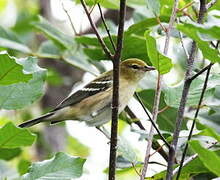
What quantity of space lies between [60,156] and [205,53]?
59 cm

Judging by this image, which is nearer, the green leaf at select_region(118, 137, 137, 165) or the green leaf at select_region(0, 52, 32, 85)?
the green leaf at select_region(0, 52, 32, 85)

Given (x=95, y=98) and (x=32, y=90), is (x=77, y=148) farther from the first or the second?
(x=32, y=90)

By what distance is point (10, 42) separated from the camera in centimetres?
324

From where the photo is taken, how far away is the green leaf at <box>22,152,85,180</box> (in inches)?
70.2

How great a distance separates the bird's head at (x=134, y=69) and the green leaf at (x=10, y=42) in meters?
0.65

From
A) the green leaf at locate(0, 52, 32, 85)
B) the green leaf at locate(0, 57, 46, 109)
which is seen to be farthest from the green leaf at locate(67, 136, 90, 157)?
the green leaf at locate(0, 52, 32, 85)

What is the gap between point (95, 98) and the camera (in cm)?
376

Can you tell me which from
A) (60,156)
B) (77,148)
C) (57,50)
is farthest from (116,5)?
(77,148)

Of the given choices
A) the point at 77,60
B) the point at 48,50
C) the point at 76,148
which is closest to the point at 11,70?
the point at 77,60

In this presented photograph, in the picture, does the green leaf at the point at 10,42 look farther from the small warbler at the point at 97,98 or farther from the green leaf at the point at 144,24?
the green leaf at the point at 144,24

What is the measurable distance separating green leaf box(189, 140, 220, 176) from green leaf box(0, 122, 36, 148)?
1.90 ft

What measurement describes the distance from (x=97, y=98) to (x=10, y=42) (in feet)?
2.57

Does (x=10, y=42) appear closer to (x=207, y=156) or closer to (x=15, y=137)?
(x=15, y=137)

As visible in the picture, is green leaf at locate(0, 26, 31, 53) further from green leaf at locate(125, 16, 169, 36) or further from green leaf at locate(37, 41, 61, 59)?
green leaf at locate(125, 16, 169, 36)
